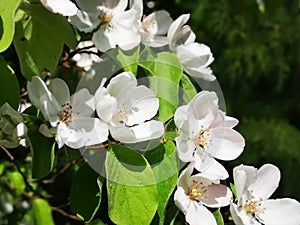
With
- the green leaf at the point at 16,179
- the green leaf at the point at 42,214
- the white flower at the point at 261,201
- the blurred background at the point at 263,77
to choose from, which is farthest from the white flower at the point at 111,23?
the blurred background at the point at 263,77

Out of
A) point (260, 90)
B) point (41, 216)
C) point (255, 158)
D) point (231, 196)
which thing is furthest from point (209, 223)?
point (260, 90)

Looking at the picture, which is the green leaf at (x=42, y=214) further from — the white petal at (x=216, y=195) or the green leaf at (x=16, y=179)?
the white petal at (x=216, y=195)

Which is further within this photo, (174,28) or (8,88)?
(174,28)

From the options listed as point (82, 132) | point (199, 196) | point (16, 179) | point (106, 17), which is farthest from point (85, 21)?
point (16, 179)

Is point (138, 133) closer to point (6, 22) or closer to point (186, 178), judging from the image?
point (186, 178)

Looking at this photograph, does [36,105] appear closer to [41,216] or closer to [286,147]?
[41,216]

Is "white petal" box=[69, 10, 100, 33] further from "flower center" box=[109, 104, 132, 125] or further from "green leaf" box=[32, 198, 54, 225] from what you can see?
"green leaf" box=[32, 198, 54, 225]
